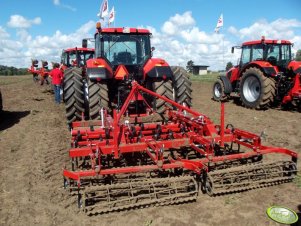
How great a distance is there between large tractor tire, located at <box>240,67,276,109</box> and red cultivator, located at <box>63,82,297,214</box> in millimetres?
4612

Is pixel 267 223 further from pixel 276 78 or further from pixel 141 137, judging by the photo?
pixel 276 78

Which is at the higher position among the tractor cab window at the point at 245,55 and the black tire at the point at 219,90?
the tractor cab window at the point at 245,55

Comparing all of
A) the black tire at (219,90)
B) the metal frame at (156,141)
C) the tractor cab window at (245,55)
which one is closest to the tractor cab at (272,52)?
the tractor cab window at (245,55)

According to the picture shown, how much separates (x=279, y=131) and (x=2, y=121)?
6.66 m

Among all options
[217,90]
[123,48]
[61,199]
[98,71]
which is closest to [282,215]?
[61,199]

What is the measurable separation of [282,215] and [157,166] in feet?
4.49

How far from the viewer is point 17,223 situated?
10.4ft

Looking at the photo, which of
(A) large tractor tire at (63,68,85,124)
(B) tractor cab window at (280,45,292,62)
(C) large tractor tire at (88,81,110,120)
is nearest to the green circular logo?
(C) large tractor tire at (88,81,110,120)

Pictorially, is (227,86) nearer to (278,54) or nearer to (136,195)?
(278,54)

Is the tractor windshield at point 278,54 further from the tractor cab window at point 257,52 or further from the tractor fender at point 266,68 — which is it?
the tractor fender at point 266,68

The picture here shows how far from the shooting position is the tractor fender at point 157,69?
6.11 meters

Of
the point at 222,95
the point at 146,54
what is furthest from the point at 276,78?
the point at 146,54

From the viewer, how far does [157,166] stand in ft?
11.8

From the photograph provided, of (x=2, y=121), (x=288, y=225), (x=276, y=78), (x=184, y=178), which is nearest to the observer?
(x=288, y=225)
